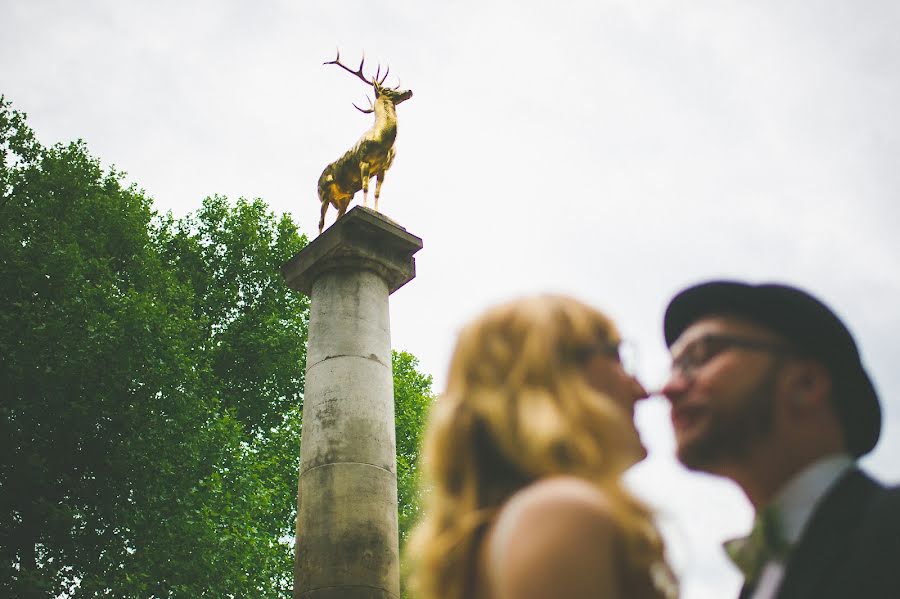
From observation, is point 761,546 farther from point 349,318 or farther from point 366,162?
point 366,162

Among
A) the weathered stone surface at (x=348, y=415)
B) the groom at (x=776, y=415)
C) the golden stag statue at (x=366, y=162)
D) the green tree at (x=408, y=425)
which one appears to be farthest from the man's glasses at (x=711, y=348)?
the green tree at (x=408, y=425)

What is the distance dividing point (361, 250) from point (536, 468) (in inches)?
272

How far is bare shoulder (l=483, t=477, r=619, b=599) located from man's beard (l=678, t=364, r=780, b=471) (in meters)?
0.50

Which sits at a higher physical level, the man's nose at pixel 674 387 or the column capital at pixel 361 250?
the column capital at pixel 361 250

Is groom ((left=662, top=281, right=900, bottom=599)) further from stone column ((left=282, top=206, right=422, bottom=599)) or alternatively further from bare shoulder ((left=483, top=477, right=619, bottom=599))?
stone column ((left=282, top=206, right=422, bottom=599))

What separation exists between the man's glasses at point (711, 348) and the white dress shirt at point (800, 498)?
0.28 m

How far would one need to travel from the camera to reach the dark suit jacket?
132 centimetres

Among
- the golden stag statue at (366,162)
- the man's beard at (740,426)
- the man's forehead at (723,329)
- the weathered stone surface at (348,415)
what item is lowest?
the man's beard at (740,426)

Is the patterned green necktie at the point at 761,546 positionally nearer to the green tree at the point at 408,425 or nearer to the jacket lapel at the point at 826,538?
the jacket lapel at the point at 826,538

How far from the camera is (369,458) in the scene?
692 centimetres

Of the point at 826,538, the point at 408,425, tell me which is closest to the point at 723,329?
the point at 826,538

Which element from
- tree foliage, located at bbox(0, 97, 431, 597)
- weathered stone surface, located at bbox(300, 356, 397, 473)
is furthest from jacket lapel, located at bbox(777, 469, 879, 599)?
tree foliage, located at bbox(0, 97, 431, 597)

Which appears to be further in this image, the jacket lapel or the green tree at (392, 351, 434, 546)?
the green tree at (392, 351, 434, 546)

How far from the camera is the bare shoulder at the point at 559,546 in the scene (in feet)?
4.08
